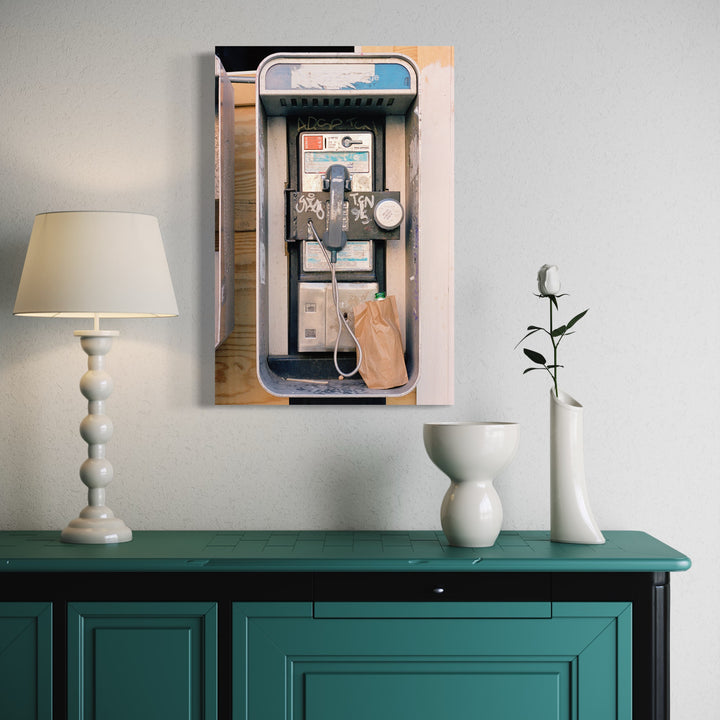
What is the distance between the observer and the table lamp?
6.03ft

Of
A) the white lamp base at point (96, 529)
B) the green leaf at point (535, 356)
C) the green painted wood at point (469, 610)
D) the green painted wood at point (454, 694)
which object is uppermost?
the green leaf at point (535, 356)

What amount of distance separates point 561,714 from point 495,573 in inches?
14.3

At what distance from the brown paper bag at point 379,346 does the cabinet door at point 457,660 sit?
660 mm

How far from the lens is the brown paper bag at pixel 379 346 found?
7.07 ft

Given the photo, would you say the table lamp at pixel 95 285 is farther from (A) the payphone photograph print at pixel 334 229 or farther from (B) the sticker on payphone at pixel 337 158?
(B) the sticker on payphone at pixel 337 158

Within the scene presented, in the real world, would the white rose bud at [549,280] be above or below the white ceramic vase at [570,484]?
above

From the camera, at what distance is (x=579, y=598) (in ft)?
5.73

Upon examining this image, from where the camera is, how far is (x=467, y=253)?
7.12 feet

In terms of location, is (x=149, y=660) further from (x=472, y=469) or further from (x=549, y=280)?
(x=549, y=280)

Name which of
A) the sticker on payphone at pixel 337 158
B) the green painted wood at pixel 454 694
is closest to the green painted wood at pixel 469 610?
the green painted wood at pixel 454 694

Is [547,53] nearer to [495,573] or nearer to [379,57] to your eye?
[379,57]

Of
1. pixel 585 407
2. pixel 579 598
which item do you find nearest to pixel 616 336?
pixel 585 407

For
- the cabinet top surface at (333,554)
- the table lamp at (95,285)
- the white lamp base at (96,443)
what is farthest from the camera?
the white lamp base at (96,443)

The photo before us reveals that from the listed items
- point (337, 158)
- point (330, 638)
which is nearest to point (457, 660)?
point (330, 638)
